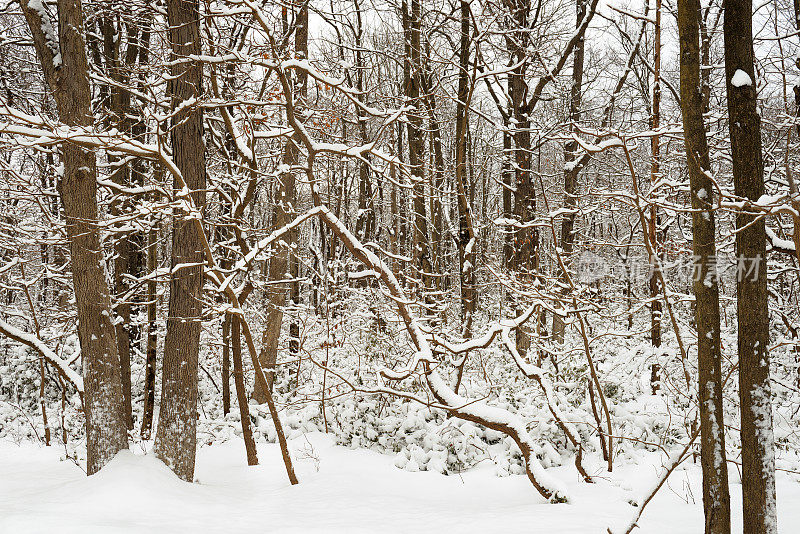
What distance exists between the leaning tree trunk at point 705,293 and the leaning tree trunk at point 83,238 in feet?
18.2

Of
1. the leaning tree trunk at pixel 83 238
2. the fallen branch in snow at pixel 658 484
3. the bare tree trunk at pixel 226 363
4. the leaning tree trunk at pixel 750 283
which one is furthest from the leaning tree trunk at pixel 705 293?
the bare tree trunk at pixel 226 363

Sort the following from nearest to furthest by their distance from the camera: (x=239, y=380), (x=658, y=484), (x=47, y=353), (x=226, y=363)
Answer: (x=658, y=484) → (x=47, y=353) → (x=239, y=380) → (x=226, y=363)

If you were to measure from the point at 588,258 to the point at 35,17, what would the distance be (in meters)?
8.65

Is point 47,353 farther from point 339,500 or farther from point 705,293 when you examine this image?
point 705,293

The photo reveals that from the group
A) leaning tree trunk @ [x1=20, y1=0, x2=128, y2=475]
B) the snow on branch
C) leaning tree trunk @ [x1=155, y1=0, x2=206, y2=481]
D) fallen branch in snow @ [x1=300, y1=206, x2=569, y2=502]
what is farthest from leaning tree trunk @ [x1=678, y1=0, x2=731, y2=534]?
the snow on branch

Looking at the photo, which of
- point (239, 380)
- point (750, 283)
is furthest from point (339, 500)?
point (750, 283)

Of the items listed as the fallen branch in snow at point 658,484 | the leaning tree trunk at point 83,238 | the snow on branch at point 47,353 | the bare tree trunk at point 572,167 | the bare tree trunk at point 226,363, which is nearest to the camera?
the fallen branch in snow at point 658,484

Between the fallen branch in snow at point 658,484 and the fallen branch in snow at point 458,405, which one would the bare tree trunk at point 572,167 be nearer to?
the fallen branch in snow at point 458,405

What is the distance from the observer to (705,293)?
3504mm

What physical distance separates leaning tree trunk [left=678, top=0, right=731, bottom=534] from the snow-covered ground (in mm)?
1186

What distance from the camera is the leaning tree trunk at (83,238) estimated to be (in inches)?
225

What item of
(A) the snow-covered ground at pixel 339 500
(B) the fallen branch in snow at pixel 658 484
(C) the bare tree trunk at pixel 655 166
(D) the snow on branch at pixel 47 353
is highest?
(C) the bare tree trunk at pixel 655 166

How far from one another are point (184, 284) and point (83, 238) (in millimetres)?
1134

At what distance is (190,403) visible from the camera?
618 cm
